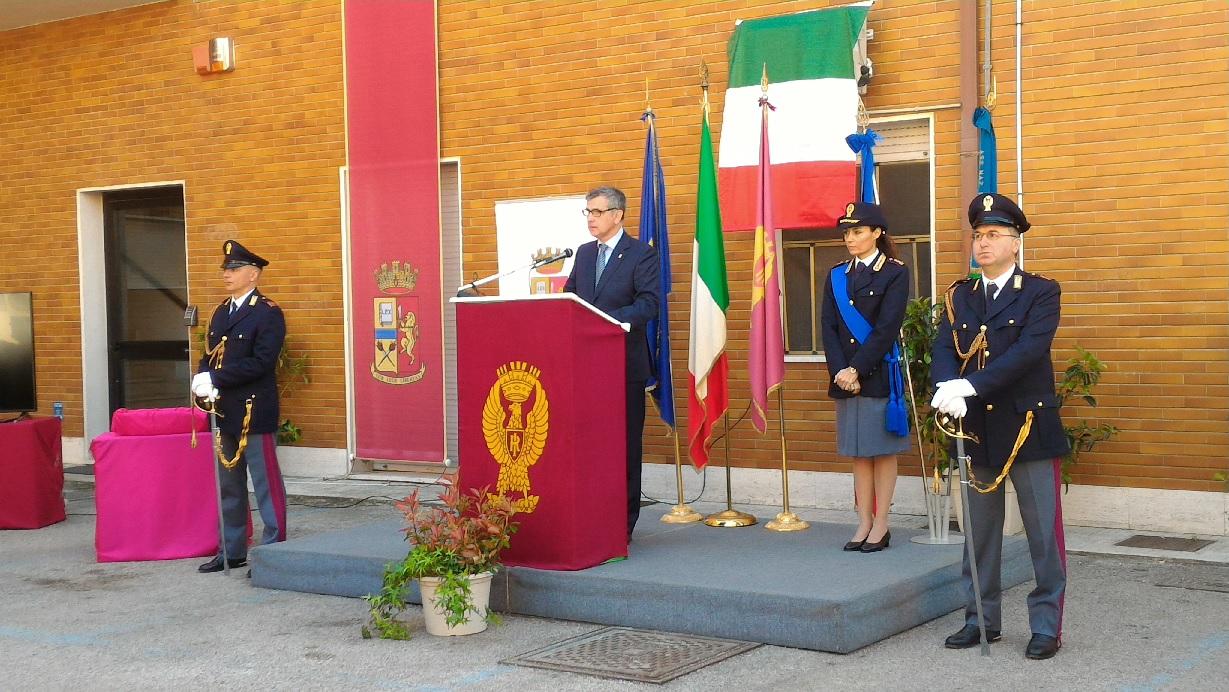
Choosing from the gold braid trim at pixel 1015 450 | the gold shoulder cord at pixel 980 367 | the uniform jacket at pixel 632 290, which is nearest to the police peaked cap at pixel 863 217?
the uniform jacket at pixel 632 290

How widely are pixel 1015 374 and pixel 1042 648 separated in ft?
3.35

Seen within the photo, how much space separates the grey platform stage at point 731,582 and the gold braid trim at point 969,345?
973 millimetres

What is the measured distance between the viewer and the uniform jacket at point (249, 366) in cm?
726

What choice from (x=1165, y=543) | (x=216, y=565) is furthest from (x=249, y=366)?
(x=1165, y=543)

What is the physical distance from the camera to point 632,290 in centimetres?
664

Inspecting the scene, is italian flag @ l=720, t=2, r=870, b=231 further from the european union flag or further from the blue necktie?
the blue necktie

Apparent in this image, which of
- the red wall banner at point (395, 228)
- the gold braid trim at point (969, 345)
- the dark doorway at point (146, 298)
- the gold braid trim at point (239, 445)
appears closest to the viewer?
the gold braid trim at point (969, 345)

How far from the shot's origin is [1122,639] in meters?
5.33

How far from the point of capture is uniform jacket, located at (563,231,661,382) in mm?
6570

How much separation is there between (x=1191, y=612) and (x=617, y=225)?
10.2ft

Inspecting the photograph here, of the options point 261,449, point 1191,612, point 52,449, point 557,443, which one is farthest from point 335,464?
point 1191,612

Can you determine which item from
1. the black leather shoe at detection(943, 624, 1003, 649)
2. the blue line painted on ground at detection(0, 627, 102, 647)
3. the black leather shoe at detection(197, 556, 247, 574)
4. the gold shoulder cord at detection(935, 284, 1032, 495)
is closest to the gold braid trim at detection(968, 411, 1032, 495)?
the gold shoulder cord at detection(935, 284, 1032, 495)

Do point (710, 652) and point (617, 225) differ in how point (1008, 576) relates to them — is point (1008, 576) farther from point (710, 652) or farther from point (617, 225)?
point (617, 225)

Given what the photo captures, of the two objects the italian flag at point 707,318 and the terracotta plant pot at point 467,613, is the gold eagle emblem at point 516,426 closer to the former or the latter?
the terracotta plant pot at point 467,613
